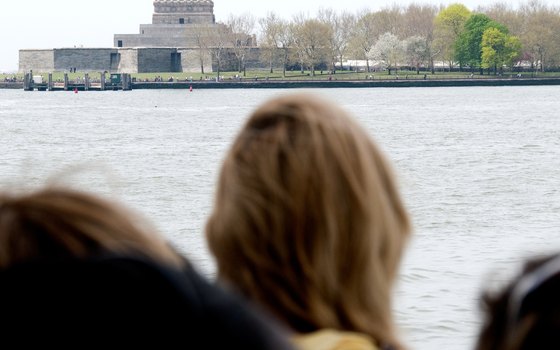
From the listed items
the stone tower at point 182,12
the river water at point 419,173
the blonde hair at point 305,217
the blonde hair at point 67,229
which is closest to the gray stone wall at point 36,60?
A: the stone tower at point 182,12

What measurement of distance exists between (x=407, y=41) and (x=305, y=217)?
117880 millimetres

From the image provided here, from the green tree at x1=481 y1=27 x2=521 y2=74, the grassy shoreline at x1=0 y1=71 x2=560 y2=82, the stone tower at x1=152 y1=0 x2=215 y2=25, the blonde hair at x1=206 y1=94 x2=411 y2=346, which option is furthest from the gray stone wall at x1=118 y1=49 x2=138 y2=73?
the blonde hair at x1=206 y1=94 x2=411 y2=346

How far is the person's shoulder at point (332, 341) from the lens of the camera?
5.56 ft

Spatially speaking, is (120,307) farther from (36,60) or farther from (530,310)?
(36,60)

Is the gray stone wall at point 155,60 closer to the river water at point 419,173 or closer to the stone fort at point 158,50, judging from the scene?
the stone fort at point 158,50

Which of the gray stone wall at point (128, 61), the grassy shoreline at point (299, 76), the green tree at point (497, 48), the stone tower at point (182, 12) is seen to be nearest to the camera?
the green tree at point (497, 48)

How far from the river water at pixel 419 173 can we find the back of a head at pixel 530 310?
75 mm

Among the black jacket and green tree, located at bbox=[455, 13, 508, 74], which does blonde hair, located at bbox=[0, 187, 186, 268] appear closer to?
the black jacket

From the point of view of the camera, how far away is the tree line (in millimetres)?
113812

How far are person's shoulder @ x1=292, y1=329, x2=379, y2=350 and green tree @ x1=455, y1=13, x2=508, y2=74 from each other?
112 m

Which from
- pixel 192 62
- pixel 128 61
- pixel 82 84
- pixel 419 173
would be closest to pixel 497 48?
pixel 192 62

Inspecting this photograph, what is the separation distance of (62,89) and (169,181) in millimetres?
87566

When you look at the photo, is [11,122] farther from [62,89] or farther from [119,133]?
[62,89]

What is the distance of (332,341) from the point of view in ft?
5.58
